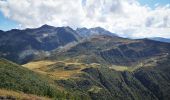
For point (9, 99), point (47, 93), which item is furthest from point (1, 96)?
point (47, 93)

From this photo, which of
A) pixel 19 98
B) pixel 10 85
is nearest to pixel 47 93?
pixel 10 85

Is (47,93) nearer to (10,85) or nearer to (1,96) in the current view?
(10,85)

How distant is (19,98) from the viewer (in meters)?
74.9

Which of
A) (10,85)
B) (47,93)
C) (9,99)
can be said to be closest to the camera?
(9,99)

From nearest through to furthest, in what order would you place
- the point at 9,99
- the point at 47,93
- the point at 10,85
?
the point at 9,99 < the point at 10,85 < the point at 47,93

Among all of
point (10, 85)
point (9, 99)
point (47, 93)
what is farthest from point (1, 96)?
point (47, 93)

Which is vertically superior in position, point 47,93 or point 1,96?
point 1,96

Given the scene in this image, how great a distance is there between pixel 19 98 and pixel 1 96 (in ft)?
14.8

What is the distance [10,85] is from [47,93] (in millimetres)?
30985

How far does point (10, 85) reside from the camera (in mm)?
130000

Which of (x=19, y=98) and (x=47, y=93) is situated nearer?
(x=19, y=98)

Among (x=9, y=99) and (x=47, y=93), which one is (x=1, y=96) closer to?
(x=9, y=99)

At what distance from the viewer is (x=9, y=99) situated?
7244 centimetres

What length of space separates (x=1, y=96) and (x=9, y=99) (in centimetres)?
243
